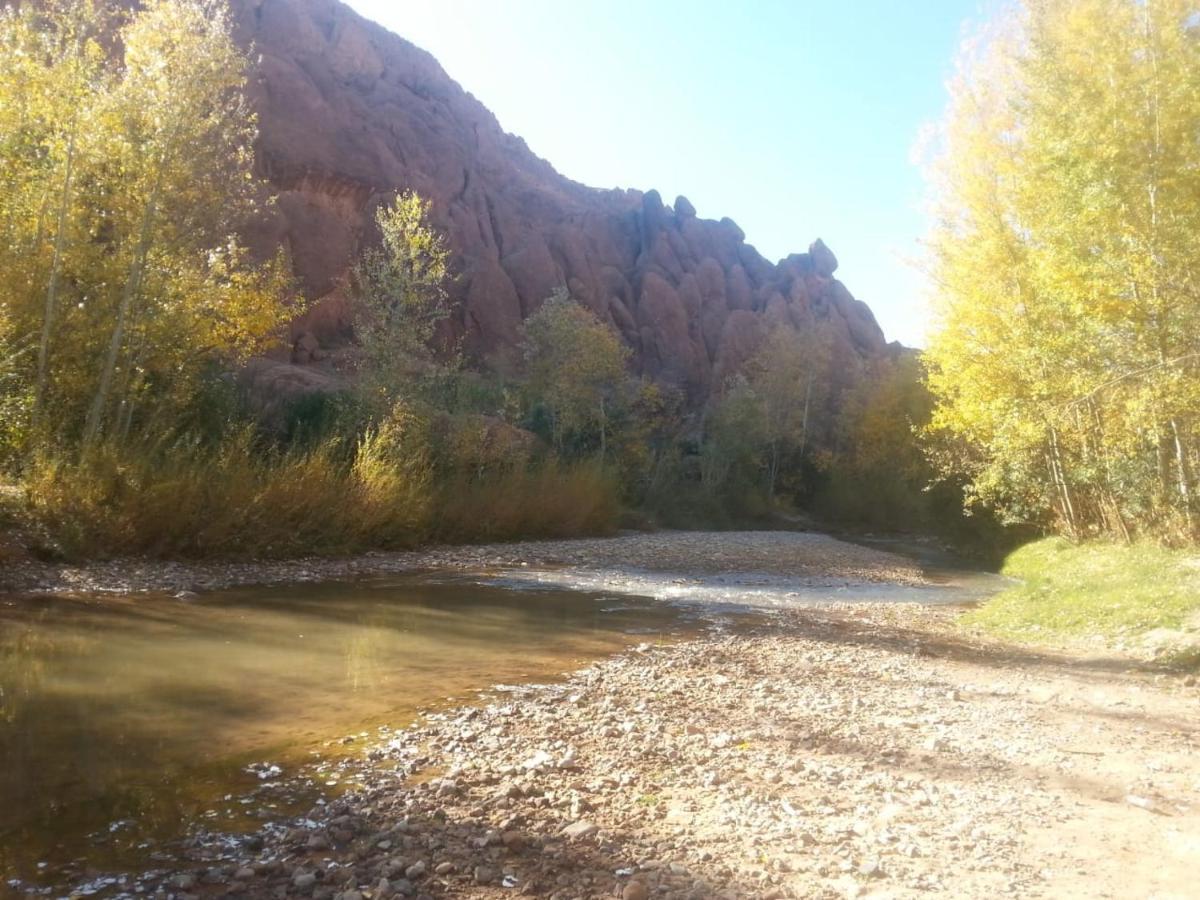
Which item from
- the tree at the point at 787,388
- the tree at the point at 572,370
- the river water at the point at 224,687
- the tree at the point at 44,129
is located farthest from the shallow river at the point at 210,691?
the tree at the point at 787,388

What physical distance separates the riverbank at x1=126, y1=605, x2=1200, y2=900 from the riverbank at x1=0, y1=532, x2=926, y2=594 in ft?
26.1

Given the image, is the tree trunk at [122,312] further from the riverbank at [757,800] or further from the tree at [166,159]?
the riverbank at [757,800]

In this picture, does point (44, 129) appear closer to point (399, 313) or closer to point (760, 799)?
point (399, 313)

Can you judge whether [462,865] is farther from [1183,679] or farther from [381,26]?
[381,26]

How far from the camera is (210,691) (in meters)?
5.88

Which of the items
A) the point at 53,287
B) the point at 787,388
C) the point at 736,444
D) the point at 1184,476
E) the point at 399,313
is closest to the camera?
the point at 53,287

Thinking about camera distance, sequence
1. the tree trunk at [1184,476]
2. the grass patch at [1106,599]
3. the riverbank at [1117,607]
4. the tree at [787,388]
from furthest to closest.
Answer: the tree at [787,388] → the tree trunk at [1184,476] → the grass patch at [1106,599] → the riverbank at [1117,607]

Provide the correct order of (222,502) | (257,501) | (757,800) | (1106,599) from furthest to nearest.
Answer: (257,501) < (222,502) < (1106,599) < (757,800)

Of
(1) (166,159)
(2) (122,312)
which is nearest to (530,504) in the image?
(2) (122,312)

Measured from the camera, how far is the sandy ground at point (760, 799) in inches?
121

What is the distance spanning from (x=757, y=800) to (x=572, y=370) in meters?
33.2

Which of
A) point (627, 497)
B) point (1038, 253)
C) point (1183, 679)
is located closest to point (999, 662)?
point (1183, 679)

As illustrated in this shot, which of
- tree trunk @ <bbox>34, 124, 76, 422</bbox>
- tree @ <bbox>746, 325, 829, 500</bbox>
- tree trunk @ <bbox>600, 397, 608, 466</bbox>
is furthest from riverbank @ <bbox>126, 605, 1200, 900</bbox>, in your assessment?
tree @ <bbox>746, 325, 829, 500</bbox>

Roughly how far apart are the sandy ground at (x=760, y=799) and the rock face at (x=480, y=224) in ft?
124
